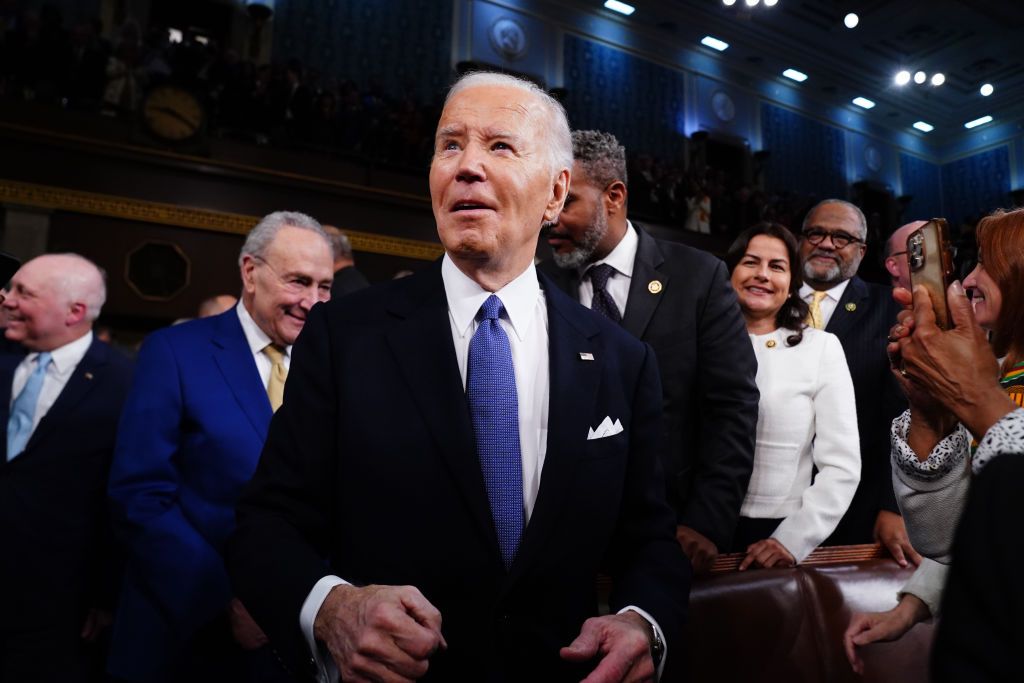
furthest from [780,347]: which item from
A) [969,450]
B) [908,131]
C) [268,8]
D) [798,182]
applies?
[908,131]

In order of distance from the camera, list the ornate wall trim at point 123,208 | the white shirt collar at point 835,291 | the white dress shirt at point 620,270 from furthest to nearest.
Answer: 1. the ornate wall trim at point 123,208
2. the white shirt collar at point 835,291
3. the white dress shirt at point 620,270

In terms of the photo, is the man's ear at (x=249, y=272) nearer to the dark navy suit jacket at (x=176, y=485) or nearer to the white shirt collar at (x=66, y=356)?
the dark navy suit jacket at (x=176, y=485)

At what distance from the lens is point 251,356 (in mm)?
Result: 1853

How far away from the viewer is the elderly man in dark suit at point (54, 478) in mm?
2150

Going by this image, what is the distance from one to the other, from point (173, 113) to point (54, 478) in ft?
16.4

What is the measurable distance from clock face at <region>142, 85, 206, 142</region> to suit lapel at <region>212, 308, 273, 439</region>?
17.1 ft

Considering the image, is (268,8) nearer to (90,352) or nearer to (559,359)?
(90,352)

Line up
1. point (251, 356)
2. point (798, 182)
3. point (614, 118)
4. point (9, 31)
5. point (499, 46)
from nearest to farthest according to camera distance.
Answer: point (251, 356), point (9, 31), point (499, 46), point (614, 118), point (798, 182)

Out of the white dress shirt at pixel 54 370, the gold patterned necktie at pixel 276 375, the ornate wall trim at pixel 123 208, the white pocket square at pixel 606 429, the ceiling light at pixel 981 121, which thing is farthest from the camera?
the ceiling light at pixel 981 121

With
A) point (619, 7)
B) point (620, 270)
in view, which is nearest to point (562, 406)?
point (620, 270)

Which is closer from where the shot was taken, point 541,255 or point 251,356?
point 251,356

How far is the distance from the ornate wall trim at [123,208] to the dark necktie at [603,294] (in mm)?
5225

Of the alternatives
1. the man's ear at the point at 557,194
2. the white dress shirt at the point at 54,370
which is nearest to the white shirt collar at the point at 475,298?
the man's ear at the point at 557,194

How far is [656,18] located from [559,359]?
11227 millimetres
